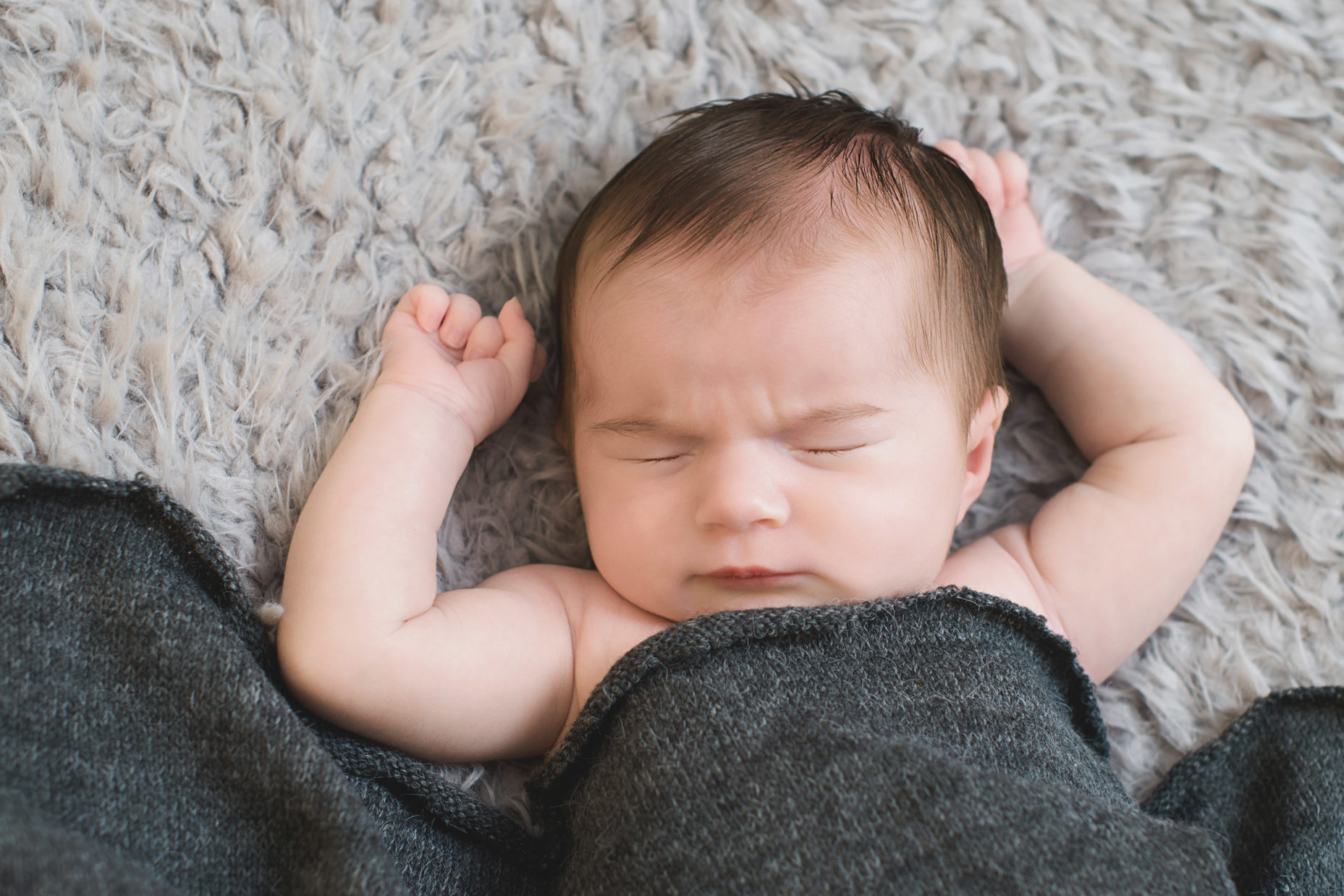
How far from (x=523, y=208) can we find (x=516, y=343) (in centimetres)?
19

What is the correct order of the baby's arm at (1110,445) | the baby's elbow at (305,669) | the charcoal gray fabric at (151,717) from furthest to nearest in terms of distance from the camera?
1. the baby's arm at (1110,445)
2. the baby's elbow at (305,669)
3. the charcoal gray fabric at (151,717)

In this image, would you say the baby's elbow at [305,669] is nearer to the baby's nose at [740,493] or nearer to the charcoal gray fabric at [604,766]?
the charcoal gray fabric at [604,766]

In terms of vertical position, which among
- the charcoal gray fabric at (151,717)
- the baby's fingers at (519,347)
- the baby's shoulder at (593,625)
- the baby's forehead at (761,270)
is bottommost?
the baby's shoulder at (593,625)

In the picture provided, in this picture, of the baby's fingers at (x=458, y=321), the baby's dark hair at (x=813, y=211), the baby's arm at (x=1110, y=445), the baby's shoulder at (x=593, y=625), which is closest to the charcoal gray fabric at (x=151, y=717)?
the baby's shoulder at (x=593, y=625)

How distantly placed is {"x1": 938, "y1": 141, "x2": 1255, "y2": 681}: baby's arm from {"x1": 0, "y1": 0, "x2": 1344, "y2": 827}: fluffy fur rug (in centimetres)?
6

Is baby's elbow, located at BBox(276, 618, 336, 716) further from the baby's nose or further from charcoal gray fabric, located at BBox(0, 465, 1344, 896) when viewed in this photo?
the baby's nose

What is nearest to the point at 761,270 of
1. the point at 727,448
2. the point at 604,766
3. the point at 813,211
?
the point at 813,211

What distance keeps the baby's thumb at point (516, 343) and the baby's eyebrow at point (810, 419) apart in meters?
0.20

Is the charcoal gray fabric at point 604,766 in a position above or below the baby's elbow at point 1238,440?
below

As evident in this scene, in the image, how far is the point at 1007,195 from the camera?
54.0 inches

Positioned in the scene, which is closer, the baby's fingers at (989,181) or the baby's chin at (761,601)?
the baby's chin at (761,601)

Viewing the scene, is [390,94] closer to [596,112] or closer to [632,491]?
[596,112]

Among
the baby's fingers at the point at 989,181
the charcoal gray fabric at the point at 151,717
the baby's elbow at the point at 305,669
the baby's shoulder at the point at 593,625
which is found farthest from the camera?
the baby's fingers at the point at 989,181

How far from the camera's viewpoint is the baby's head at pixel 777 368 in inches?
41.9
